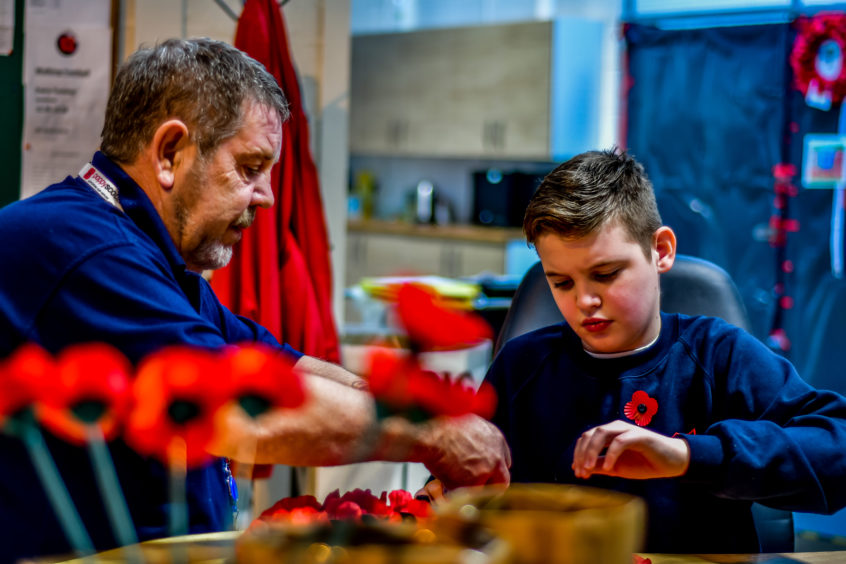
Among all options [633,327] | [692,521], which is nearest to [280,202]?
[633,327]

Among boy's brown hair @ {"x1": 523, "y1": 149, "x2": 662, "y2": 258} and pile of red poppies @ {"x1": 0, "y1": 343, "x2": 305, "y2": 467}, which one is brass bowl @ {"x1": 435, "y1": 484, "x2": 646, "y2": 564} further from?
boy's brown hair @ {"x1": 523, "y1": 149, "x2": 662, "y2": 258}

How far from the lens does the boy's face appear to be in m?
1.42

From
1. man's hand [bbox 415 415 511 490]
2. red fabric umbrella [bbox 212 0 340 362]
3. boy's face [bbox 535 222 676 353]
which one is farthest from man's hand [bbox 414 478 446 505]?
red fabric umbrella [bbox 212 0 340 362]

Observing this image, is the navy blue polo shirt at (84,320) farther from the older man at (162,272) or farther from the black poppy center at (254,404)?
the black poppy center at (254,404)

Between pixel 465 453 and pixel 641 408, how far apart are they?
51 cm

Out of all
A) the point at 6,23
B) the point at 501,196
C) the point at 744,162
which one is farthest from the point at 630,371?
the point at 501,196

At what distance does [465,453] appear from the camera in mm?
1049

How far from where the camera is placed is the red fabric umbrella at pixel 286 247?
8.04 ft

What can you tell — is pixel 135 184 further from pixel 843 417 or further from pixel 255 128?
pixel 843 417

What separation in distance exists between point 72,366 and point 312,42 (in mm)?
2352

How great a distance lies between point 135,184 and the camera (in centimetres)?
131

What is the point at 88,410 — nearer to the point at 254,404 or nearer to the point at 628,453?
the point at 254,404

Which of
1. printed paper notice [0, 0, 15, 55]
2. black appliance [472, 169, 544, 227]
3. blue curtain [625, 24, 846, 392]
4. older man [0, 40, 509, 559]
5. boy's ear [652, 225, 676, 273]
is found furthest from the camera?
black appliance [472, 169, 544, 227]

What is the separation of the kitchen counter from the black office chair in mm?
3567
